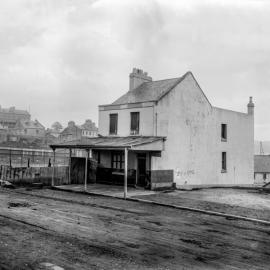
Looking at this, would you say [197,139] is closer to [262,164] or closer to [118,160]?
[118,160]

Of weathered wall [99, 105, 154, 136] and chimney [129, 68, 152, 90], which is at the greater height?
chimney [129, 68, 152, 90]

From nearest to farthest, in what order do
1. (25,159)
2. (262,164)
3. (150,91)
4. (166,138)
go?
(166,138), (150,91), (25,159), (262,164)

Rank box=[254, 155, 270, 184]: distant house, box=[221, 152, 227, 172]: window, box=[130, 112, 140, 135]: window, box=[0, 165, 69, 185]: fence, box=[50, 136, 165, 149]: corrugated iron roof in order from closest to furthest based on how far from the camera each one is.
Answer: box=[50, 136, 165, 149]: corrugated iron roof < box=[130, 112, 140, 135]: window < box=[0, 165, 69, 185]: fence < box=[221, 152, 227, 172]: window < box=[254, 155, 270, 184]: distant house

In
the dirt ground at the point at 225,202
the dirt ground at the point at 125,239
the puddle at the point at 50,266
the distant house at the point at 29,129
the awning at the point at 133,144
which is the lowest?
the puddle at the point at 50,266

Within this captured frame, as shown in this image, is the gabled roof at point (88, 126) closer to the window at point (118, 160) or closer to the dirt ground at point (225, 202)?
the window at point (118, 160)

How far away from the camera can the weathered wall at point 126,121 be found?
76.7 ft

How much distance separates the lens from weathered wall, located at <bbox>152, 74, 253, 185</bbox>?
23828 millimetres

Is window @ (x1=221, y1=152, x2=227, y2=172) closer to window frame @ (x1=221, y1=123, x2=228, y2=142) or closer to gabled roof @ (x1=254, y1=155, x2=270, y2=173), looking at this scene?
window frame @ (x1=221, y1=123, x2=228, y2=142)

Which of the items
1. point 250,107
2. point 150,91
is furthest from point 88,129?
point 150,91

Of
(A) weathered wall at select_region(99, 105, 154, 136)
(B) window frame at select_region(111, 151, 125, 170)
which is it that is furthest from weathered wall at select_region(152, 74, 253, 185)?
(B) window frame at select_region(111, 151, 125, 170)

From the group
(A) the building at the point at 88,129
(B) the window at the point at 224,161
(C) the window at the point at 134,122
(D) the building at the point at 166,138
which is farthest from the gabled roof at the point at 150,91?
(A) the building at the point at 88,129

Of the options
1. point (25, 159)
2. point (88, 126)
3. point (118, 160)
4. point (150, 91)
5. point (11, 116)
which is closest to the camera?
point (118, 160)

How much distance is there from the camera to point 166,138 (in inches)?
916

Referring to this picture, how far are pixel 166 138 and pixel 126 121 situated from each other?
11.5ft
